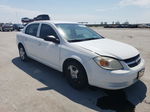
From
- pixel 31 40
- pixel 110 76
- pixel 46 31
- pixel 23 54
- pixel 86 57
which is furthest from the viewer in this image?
pixel 23 54

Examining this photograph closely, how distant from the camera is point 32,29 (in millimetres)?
6117

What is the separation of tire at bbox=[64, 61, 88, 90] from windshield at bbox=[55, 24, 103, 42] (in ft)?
2.33

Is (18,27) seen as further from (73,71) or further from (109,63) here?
(109,63)

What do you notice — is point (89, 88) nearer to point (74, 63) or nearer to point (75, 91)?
point (75, 91)

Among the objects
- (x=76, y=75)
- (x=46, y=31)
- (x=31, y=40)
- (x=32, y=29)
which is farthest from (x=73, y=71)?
(x=32, y=29)

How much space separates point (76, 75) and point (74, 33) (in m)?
1.32

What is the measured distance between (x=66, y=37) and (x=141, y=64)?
197cm

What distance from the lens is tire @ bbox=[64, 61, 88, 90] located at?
12.9ft

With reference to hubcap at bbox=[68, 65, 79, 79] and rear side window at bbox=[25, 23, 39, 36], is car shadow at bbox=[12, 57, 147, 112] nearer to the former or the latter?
hubcap at bbox=[68, 65, 79, 79]

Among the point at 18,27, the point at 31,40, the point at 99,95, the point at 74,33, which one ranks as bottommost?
the point at 99,95

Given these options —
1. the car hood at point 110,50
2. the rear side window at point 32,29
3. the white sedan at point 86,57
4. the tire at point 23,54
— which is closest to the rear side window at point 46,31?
the white sedan at point 86,57

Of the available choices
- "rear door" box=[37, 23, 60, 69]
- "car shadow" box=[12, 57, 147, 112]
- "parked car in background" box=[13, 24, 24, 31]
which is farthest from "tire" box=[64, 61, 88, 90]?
"parked car in background" box=[13, 24, 24, 31]

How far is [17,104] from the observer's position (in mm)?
Answer: 3561

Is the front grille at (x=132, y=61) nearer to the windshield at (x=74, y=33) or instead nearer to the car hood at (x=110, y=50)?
the car hood at (x=110, y=50)
